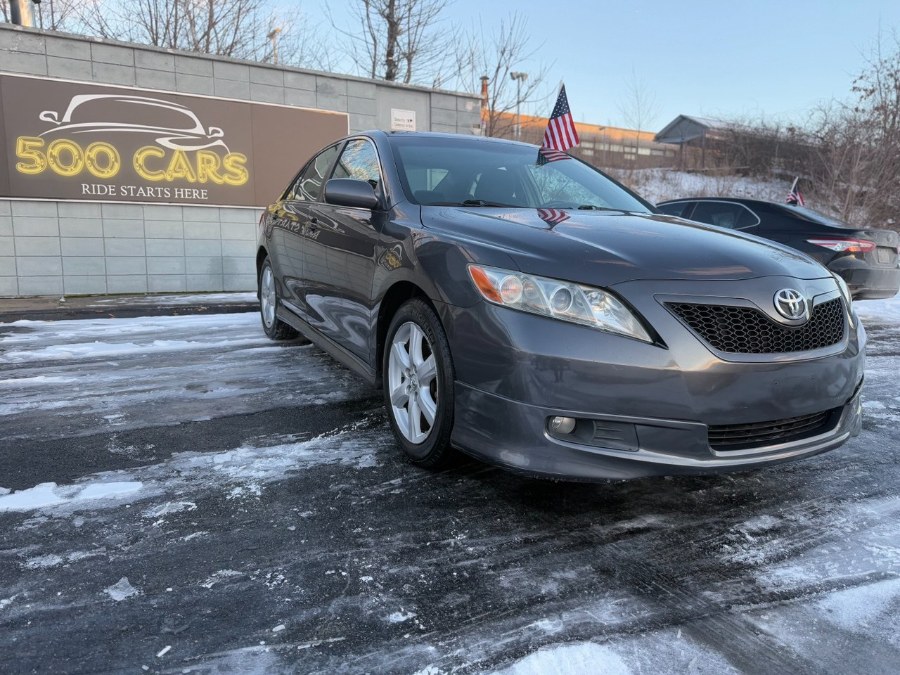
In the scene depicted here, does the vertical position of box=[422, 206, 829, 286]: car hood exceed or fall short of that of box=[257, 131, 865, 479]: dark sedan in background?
it exceeds it

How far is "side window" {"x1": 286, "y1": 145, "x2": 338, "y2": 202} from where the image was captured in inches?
173

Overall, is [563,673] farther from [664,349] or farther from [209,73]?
[209,73]

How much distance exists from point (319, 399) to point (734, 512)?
240 centimetres

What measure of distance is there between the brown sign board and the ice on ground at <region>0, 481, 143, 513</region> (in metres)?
7.08

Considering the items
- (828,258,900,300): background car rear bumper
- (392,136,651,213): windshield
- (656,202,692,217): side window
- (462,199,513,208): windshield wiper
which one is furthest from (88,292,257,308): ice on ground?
(828,258,900,300): background car rear bumper

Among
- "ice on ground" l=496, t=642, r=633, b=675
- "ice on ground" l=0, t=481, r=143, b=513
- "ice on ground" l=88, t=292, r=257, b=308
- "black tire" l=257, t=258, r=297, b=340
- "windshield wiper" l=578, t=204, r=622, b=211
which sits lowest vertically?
"ice on ground" l=88, t=292, r=257, b=308

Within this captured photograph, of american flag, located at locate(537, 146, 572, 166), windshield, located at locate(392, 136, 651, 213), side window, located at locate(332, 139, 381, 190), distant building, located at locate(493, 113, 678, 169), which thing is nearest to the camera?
windshield, located at locate(392, 136, 651, 213)

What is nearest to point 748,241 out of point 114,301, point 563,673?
point 563,673

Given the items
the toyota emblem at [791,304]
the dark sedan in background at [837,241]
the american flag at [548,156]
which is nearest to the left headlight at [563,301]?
the toyota emblem at [791,304]

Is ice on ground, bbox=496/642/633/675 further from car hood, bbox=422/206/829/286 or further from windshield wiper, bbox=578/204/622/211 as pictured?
windshield wiper, bbox=578/204/622/211

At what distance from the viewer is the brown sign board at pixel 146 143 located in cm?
803

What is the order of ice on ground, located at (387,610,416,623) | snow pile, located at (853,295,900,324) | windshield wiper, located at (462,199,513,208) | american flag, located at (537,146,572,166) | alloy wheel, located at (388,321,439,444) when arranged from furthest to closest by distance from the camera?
snow pile, located at (853,295,900,324), american flag, located at (537,146,572,166), windshield wiper, located at (462,199,513,208), alloy wheel, located at (388,321,439,444), ice on ground, located at (387,610,416,623)

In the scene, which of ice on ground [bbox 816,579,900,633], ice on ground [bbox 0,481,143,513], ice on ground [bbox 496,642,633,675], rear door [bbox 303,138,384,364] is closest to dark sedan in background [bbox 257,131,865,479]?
rear door [bbox 303,138,384,364]

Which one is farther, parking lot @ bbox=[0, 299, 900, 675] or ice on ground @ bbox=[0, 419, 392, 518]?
ice on ground @ bbox=[0, 419, 392, 518]
